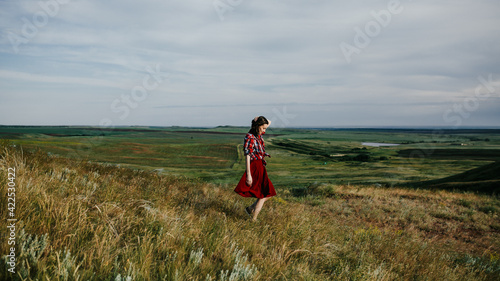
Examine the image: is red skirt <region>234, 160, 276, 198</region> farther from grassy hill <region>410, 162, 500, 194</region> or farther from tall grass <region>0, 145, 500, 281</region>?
grassy hill <region>410, 162, 500, 194</region>

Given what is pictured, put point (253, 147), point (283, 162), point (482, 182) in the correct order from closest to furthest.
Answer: point (253, 147) → point (482, 182) → point (283, 162)

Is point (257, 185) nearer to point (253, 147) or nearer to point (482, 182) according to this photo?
point (253, 147)

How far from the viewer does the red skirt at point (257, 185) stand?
18.6 feet

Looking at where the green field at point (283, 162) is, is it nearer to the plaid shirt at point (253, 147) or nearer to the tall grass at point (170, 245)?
the plaid shirt at point (253, 147)

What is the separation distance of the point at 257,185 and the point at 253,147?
0.76 meters

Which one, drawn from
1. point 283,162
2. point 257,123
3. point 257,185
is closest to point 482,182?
point 257,185

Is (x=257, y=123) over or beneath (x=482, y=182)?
over

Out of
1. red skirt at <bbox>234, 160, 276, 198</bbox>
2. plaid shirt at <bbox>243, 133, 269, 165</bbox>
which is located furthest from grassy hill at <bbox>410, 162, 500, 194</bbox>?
plaid shirt at <bbox>243, 133, 269, 165</bbox>

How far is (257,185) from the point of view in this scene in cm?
574

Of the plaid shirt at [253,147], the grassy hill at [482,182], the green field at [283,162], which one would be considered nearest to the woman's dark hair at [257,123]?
the plaid shirt at [253,147]

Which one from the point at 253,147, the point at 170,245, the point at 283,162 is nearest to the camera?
the point at 170,245

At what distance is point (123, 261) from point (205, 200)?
4.08 meters

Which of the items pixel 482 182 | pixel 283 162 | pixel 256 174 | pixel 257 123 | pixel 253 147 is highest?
pixel 257 123

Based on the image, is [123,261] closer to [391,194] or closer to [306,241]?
[306,241]
